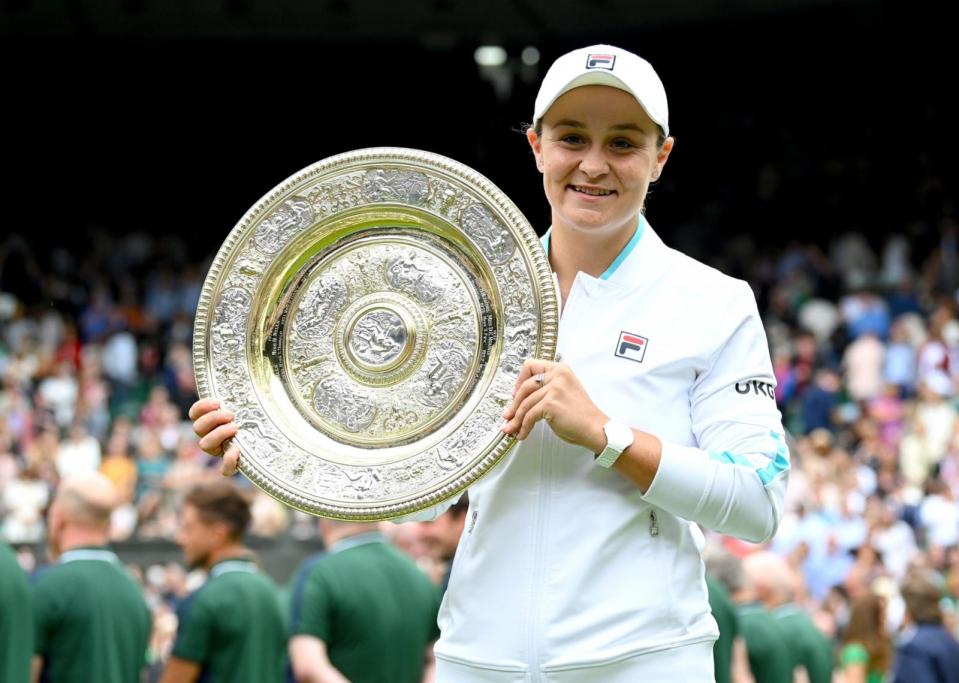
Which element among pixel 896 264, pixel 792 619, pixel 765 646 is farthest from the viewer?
pixel 896 264

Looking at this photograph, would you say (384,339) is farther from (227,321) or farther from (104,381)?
(104,381)

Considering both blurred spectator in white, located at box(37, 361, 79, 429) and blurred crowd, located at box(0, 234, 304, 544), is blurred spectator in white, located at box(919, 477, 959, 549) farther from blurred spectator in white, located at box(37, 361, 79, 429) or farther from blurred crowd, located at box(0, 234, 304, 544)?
blurred spectator in white, located at box(37, 361, 79, 429)

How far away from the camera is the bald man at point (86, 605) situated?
5.92 meters

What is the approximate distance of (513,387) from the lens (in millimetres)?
2871

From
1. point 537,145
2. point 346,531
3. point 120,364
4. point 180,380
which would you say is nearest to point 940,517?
point 346,531

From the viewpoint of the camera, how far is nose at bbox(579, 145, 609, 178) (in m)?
2.90

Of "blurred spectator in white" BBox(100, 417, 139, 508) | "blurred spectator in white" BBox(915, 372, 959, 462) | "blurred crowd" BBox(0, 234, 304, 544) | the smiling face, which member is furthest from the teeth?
"blurred spectator in white" BBox(100, 417, 139, 508)

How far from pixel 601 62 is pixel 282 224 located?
2.23 ft

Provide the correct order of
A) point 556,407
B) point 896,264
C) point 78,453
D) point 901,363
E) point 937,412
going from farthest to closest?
point 896,264 → point 901,363 → point 78,453 → point 937,412 → point 556,407

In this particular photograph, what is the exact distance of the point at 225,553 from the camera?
630 centimetres

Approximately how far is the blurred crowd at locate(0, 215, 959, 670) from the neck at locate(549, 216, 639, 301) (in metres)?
5.06

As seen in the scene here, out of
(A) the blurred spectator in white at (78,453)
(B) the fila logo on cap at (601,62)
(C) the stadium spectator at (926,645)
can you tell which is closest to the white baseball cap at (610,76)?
A: (B) the fila logo on cap at (601,62)

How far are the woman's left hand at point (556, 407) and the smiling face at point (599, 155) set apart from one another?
35 cm

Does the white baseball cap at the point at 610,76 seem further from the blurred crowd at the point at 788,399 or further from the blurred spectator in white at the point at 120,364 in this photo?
the blurred spectator in white at the point at 120,364
